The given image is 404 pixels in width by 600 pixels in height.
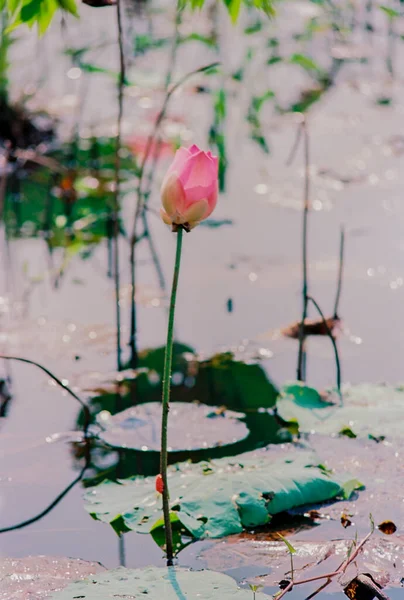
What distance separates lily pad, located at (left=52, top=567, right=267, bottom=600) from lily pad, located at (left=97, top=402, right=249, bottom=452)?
659mm

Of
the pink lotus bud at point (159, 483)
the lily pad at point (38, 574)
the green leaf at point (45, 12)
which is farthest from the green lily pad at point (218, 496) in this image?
the green leaf at point (45, 12)

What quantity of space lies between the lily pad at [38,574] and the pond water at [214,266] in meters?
0.08

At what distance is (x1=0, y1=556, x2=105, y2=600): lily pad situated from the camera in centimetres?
179

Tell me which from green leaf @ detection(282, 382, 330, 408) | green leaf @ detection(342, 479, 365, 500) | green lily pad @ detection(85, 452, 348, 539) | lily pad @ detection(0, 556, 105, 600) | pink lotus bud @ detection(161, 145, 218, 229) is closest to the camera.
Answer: pink lotus bud @ detection(161, 145, 218, 229)

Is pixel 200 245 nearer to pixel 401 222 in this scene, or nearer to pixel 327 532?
pixel 401 222

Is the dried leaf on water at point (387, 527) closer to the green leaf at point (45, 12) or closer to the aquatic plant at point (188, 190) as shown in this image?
the aquatic plant at point (188, 190)

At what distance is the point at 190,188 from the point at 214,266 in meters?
2.27

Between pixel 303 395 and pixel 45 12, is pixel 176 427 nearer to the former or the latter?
pixel 303 395

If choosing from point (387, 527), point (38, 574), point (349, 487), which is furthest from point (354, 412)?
point (38, 574)

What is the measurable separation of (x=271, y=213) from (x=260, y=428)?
2.07m

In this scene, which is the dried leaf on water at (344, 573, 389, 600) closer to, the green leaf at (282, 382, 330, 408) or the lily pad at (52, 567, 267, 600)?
the lily pad at (52, 567, 267, 600)

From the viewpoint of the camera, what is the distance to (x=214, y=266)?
3922 millimetres

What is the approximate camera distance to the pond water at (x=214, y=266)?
2.37 metres

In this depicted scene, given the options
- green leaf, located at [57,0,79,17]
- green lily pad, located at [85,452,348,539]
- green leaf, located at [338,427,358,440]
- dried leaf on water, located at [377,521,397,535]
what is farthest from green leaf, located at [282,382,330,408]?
green leaf, located at [57,0,79,17]
